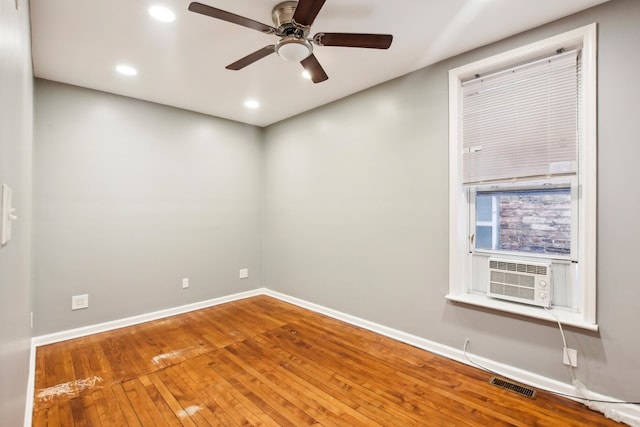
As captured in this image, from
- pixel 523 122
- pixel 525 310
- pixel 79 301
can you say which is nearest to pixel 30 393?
pixel 79 301

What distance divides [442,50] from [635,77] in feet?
4.23

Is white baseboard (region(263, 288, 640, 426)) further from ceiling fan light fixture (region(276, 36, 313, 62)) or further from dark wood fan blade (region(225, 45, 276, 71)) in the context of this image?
dark wood fan blade (region(225, 45, 276, 71))

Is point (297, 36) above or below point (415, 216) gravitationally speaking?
above

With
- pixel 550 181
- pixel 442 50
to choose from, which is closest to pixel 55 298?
pixel 442 50

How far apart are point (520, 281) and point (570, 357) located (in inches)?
22.6

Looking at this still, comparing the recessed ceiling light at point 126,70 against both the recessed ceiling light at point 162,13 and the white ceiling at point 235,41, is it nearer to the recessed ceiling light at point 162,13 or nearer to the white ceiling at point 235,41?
the white ceiling at point 235,41

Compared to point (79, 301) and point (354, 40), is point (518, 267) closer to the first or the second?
point (354, 40)

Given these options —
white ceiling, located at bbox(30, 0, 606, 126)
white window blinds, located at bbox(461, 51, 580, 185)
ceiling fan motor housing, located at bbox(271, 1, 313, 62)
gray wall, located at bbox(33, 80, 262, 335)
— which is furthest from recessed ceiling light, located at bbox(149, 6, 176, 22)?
white window blinds, located at bbox(461, 51, 580, 185)

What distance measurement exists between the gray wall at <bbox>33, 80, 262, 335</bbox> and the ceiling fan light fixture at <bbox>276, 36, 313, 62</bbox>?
2446 mm

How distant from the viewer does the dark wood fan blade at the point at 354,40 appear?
1983 millimetres

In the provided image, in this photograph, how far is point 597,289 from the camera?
6.89 feet

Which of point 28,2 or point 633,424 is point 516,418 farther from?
point 28,2

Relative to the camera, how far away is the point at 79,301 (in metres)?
3.30

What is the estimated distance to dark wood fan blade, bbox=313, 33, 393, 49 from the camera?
6.51 ft
